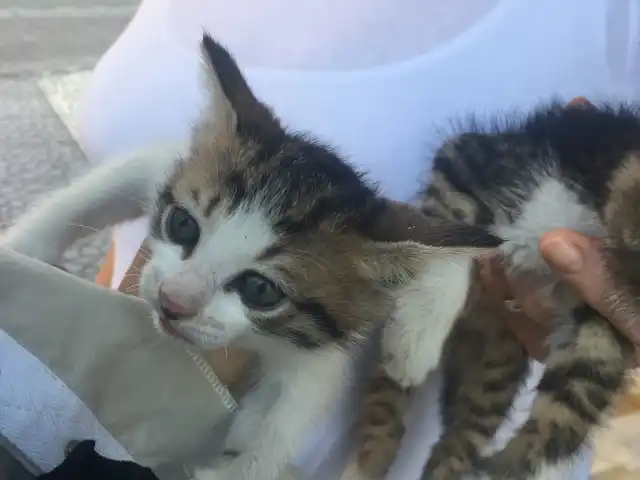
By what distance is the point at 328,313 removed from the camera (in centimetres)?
57

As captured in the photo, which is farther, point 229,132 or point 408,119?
point 408,119

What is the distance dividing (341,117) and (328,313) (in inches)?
11.8

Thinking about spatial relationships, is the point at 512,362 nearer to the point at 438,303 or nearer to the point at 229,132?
the point at 438,303

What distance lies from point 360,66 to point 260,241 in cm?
36

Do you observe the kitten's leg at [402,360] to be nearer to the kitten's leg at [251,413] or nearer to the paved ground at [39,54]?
the kitten's leg at [251,413]

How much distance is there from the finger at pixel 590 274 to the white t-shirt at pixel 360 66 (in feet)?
0.75

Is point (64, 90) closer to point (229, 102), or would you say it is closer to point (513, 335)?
point (229, 102)

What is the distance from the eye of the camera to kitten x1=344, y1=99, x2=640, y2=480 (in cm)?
60

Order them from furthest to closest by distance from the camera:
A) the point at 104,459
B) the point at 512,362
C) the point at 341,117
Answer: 1. the point at 341,117
2. the point at 512,362
3. the point at 104,459

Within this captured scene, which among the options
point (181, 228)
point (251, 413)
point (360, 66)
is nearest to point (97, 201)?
point (181, 228)

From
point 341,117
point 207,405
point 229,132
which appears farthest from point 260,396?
point 341,117

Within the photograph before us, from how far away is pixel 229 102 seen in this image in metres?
0.58

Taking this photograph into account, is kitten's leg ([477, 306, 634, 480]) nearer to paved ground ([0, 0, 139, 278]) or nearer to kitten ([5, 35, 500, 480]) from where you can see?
kitten ([5, 35, 500, 480])

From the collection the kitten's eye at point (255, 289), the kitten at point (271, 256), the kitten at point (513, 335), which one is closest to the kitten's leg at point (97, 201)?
the kitten at point (271, 256)
